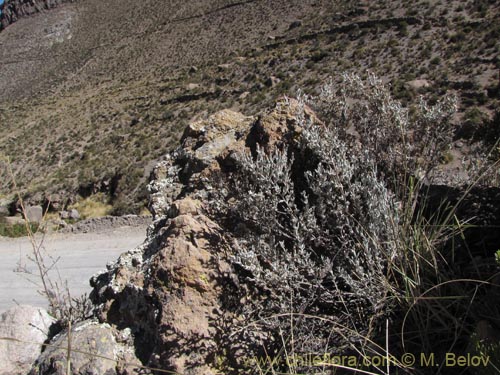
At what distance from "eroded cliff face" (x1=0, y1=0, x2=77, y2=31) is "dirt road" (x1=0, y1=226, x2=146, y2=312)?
87051 mm

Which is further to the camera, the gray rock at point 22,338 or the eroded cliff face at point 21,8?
the eroded cliff face at point 21,8

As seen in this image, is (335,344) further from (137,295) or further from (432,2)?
(432,2)

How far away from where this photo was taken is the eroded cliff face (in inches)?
3312

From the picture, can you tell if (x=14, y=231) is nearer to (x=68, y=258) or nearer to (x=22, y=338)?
(x=68, y=258)

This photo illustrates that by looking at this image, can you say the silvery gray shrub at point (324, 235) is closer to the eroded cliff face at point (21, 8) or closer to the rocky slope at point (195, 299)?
the rocky slope at point (195, 299)

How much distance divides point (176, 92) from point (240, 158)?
114 feet

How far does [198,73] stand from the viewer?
38.6m

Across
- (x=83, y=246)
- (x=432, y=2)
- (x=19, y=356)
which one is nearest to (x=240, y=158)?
(x=19, y=356)

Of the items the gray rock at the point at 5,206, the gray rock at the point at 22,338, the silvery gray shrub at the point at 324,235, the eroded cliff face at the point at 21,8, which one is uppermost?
the eroded cliff face at the point at 21,8

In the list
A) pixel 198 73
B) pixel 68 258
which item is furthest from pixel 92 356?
pixel 198 73

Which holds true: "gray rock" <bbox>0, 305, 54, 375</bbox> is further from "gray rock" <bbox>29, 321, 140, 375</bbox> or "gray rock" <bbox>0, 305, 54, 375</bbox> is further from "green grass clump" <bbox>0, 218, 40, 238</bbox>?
"green grass clump" <bbox>0, 218, 40, 238</bbox>

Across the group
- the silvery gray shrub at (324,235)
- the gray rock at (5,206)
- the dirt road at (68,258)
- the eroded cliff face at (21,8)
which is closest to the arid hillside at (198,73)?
the gray rock at (5,206)

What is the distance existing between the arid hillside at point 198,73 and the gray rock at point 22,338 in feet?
16.0

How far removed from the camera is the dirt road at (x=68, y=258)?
7.26 m
